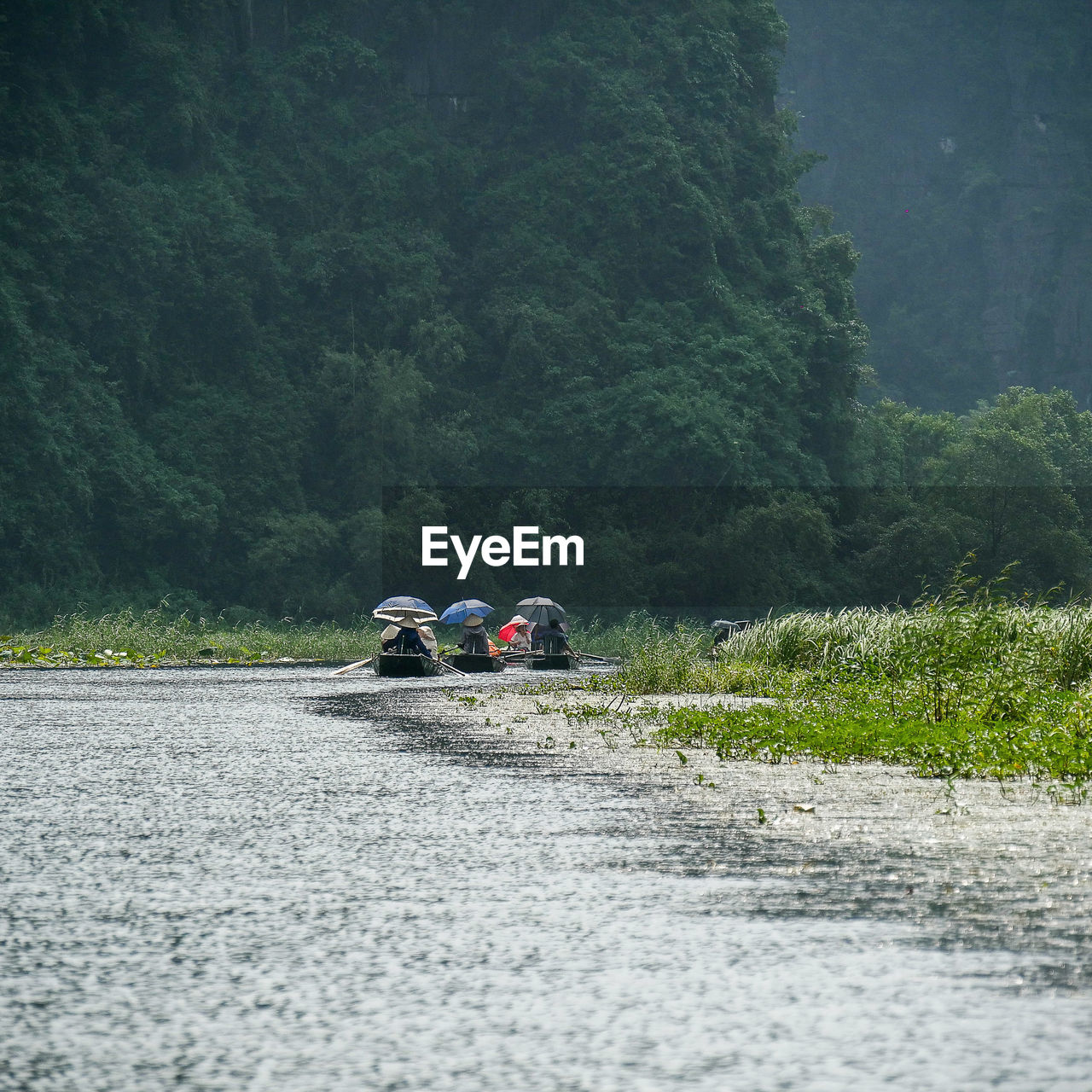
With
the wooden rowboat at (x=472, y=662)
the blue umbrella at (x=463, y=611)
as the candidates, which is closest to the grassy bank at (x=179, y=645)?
the blue umbrella at (x=463, y=611)

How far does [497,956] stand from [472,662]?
86.9 ft

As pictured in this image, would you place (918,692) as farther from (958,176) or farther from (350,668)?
(958,176)

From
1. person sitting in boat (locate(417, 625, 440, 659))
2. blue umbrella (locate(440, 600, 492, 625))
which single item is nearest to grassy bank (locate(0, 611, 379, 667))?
blue umbrella (locate(440, 600, 492, 625))

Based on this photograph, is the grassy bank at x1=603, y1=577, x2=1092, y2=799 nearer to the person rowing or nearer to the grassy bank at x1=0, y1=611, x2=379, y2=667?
the person rowing

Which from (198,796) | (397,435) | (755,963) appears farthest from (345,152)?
(755,963)

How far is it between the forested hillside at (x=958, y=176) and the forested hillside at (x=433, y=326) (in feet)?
111

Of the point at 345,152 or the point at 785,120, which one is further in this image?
the point at 785,120

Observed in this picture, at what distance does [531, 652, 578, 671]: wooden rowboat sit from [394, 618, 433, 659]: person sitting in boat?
2588mm

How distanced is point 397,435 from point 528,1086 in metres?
54.4

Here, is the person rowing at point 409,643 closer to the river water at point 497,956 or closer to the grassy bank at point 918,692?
the grassy bank at point 918,692

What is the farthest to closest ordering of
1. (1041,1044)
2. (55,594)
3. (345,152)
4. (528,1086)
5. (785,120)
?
1. (785,120)
2. (345,152)
3. (55,594)
4. (1041,1044)
5. (528,1086)

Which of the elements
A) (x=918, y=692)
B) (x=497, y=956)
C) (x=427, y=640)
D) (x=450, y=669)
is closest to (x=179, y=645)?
(x=427, y=640)

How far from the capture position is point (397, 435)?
192 ft

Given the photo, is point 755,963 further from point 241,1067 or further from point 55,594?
point 55,594
